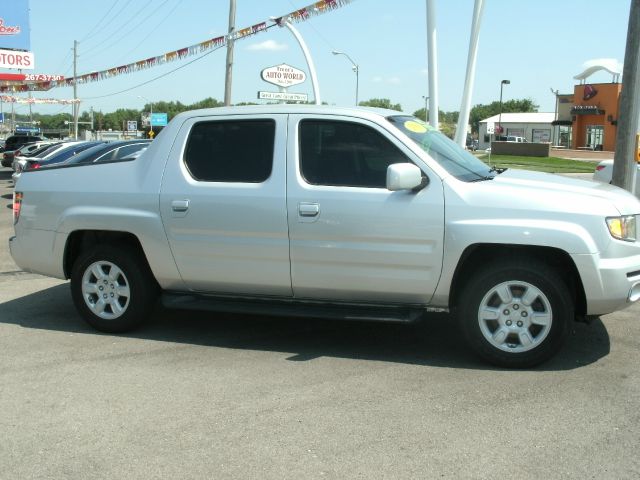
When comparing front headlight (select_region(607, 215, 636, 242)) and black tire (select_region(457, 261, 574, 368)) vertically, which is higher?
front headlight (select_region(607, 215, 636, 242))

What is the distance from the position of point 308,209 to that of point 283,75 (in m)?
15.8

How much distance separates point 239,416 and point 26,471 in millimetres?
1240

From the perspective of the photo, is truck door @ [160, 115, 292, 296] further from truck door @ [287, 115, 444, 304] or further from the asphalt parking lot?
the asphalt parking lot

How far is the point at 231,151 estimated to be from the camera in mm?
5586

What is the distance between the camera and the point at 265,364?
17.0 ft

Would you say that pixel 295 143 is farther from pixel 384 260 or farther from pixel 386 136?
pixel 384 260

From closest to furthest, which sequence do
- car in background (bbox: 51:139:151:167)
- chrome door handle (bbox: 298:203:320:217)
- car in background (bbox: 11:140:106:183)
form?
chrome door handle (bbox: 298:203:320:217), car in background (bbox: 51:139:151:167), car in background (bbox: 11:140:106:183)

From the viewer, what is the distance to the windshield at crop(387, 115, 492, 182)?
17.1 feet

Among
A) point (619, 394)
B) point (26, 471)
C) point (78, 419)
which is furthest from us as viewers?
point (619, 394)

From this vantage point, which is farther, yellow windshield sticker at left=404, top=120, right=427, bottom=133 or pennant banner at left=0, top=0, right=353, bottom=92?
pennant banner at left=0, top=0, right=353, bottom=92

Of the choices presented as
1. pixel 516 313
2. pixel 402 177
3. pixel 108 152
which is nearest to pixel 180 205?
pixel 402 177

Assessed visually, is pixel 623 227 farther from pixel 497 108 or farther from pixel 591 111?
pixel 497 108

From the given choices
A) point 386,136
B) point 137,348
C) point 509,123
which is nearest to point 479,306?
point 386,136

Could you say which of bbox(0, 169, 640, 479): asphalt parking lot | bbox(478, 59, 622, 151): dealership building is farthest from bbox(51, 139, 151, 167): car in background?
bbox(478, 59, 622, 151): dealership building
